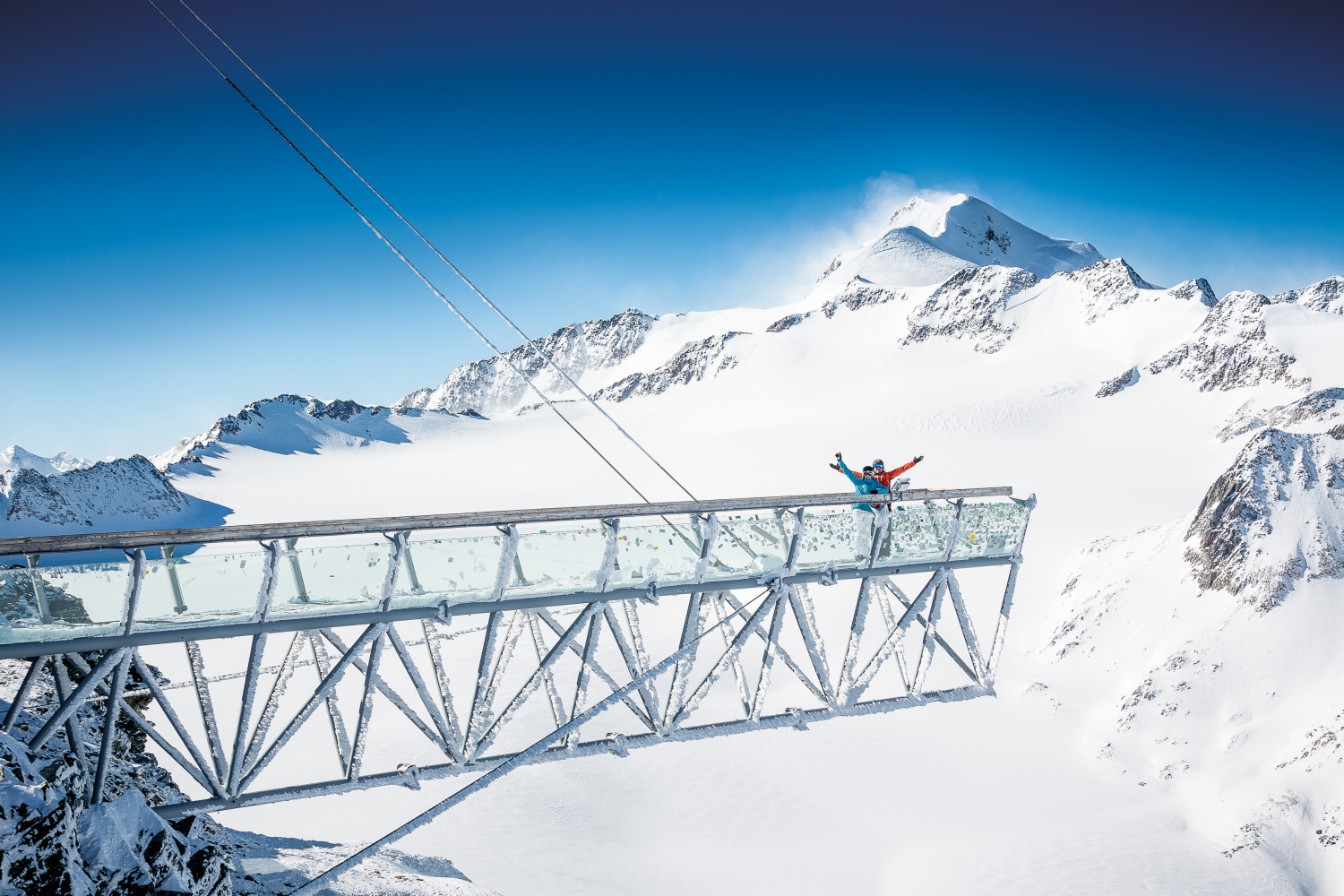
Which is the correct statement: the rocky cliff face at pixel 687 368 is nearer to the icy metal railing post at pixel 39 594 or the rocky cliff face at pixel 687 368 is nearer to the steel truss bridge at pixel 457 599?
the steel truss bridge at pixel 457 599

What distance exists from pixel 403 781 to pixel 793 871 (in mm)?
22378

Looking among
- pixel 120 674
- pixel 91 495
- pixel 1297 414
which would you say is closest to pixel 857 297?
pixel 1297 414

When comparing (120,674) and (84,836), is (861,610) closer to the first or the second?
(120,674)

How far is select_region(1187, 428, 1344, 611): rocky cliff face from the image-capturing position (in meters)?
45.0

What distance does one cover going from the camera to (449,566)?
10.4 m

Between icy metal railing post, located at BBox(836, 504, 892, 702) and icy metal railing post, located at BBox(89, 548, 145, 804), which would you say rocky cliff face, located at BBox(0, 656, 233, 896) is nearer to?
icy metal railing post, located at BBox(89, 548, 145, 804)

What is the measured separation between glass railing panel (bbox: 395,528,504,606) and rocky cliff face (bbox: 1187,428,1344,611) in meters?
47.4

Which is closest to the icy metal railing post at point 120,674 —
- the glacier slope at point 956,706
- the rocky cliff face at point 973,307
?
the glacier slope at point 956,706

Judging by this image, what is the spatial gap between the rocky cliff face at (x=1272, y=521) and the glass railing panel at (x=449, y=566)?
47.4 meters

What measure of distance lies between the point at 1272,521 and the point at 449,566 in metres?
52.8

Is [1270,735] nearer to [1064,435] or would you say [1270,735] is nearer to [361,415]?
[1064,435]

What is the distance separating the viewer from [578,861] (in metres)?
26.5

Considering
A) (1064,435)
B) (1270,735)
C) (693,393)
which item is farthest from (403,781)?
(693,393)

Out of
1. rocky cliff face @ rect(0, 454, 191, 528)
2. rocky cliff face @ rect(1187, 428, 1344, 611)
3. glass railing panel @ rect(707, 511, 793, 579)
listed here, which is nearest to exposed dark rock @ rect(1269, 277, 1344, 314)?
rocky cliff face @ rect(1187, 428, 1344, 611)
